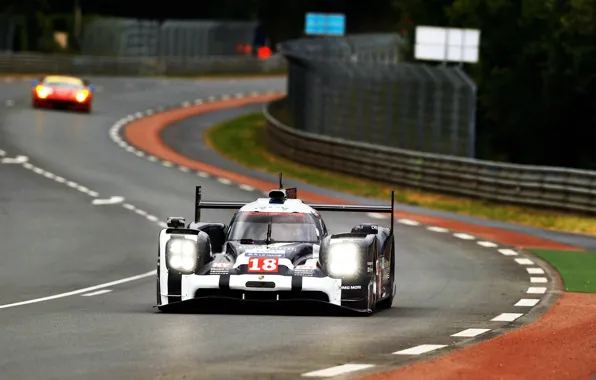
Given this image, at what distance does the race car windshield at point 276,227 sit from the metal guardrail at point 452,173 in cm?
1713

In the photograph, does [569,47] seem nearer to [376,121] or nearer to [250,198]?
[376,121]

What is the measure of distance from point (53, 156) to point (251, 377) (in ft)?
118

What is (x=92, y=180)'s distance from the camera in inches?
1661

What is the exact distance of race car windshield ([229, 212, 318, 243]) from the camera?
1872cm

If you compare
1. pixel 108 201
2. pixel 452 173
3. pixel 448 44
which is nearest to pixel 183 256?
pixel 108 201

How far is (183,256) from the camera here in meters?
17.6

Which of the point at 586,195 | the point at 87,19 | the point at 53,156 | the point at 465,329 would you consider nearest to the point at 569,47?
the point at 586,195

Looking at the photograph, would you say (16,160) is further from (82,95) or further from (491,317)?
(491,317)

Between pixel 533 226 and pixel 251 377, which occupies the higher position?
pixel 251 377

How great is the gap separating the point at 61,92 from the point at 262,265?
149 feet

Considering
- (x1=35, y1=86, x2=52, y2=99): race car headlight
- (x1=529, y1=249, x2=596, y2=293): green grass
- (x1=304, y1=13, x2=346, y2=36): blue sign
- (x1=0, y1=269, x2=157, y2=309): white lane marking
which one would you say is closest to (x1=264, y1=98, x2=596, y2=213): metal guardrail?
(x1=529, y1=249, x2=596, y2=293): green grass

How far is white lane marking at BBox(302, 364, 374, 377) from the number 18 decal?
424cm

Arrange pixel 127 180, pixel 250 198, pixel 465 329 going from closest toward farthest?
pixel 465 329
pixel 250 198
pixel 127 180

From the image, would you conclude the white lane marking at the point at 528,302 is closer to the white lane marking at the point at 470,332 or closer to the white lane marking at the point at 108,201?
the white lane marking at the point at 470,332
